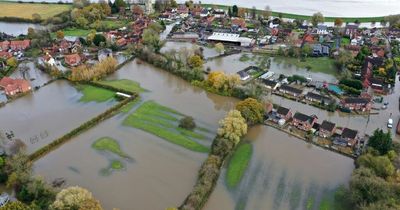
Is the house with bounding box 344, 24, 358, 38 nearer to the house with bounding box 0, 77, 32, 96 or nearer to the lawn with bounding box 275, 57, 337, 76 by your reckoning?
the lawn with bounding box 275, 57, 337, 76

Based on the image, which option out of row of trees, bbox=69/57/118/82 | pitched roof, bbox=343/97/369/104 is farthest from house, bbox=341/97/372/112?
row of trees, bbox=69/57/118/82

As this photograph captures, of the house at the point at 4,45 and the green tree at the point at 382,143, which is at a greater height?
the house at the point at 4,45

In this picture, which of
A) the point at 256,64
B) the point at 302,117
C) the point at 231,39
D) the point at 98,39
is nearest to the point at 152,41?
the point at 98,39

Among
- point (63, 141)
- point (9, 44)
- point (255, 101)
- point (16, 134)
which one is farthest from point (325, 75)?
point (9, 44)

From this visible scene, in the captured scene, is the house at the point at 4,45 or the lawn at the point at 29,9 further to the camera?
the lawn at the point at 29,9

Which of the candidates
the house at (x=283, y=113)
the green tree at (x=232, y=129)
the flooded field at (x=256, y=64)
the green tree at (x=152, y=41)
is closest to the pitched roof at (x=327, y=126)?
the house at (x=283, y=113)

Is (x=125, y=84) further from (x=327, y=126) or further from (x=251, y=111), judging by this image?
(x=327, y=126)

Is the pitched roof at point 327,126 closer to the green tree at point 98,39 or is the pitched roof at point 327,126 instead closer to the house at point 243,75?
the house at point 243,75
